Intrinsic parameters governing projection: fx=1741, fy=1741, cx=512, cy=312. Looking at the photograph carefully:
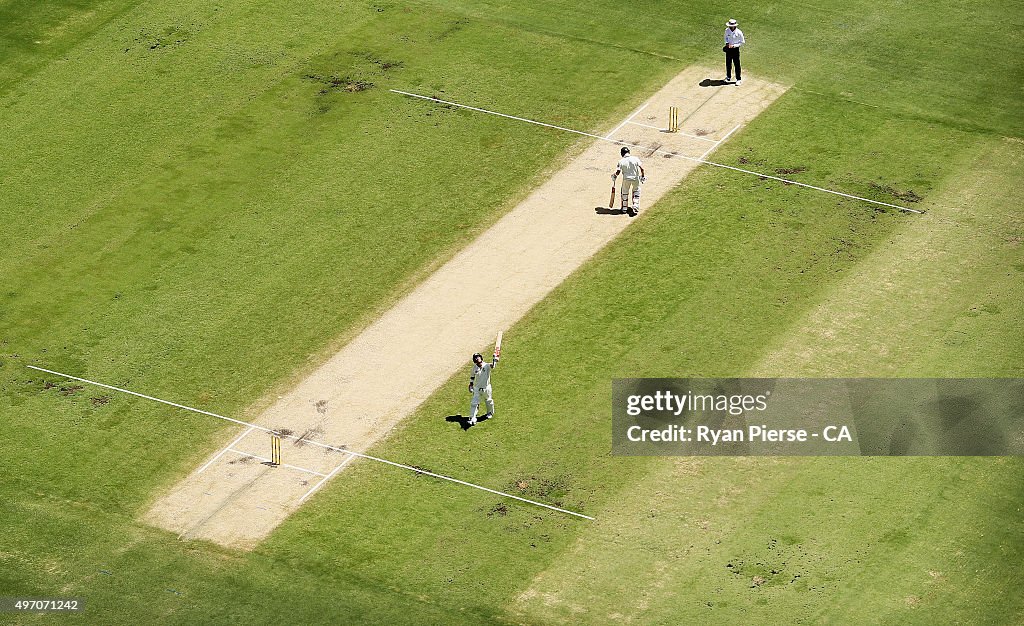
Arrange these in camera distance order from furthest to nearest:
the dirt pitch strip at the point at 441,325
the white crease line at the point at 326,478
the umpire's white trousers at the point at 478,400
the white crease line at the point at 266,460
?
the umpire's white trousers at the point at 478,400 → the white crease line at the point at 266,460 → the dirt pitch strip at the point at 441,325 → the white crease line at the point at 326,478

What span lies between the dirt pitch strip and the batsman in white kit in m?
0.44

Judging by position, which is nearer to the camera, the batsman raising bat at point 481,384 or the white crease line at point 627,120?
the batsman raising bat at point 481,384

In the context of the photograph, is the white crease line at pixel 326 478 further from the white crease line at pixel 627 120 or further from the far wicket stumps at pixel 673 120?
the far wicket stumps at pixel 673 120

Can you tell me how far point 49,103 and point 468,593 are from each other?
29.8m

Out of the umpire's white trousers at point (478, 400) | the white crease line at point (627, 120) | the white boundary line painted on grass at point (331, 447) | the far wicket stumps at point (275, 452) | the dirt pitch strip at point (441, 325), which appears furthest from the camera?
the white crease line at point (627, 120)

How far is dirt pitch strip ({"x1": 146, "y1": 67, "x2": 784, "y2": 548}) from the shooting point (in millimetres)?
45844

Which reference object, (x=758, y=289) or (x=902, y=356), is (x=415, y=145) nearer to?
(x=758, y=289)

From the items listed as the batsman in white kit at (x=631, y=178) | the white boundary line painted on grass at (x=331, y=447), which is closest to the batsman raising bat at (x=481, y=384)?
the white boundary line painted on grass at (x=331, y=447)

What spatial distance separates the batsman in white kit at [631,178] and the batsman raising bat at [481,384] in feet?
33.3

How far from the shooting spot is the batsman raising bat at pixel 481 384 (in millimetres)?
46906

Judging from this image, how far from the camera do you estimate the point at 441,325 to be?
51.6 metres

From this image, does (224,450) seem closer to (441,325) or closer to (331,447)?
(331,447)

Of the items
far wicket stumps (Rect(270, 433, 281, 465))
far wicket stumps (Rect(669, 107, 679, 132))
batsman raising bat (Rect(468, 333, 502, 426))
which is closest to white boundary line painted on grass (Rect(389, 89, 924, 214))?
far wicket stumps (Rect(669, 107, 679, 132))

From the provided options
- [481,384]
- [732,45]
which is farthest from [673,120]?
[481,384]
